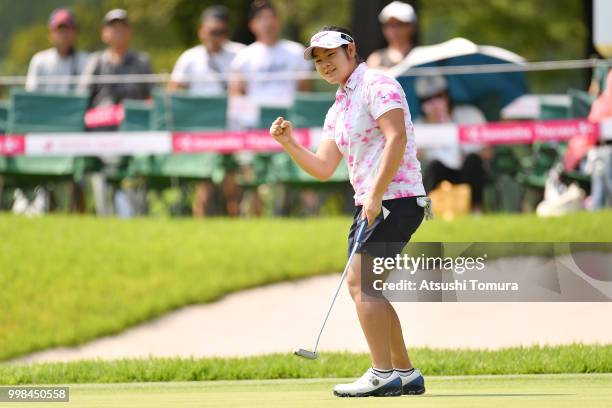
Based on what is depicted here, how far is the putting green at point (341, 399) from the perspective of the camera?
726cm

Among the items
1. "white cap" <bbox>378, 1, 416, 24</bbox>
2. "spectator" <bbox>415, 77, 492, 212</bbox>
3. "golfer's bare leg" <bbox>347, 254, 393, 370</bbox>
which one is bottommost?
"golfer's bare leg" <bbox>347, 254, 393, 370</bbox>

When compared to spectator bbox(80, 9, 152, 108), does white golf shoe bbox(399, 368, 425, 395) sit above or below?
below

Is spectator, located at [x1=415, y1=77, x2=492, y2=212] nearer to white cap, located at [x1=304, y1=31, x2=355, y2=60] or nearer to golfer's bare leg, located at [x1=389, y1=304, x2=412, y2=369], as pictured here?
golfer's bare leg, located at [x1=389, y1=304, x2=412, y2=369]

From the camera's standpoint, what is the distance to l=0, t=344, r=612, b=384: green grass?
986 cm

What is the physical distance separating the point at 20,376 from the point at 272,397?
9.25ft

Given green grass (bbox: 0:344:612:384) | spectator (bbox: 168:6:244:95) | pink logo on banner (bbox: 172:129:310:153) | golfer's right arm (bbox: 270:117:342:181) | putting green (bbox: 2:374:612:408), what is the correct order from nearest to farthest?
putting green (bbox: 2:374:612:408)
golfer's right arm (bbox: 270:117:342:181)
green grass (bbox: 0:344:612:384)
pink logo on banner (bbox: 172:129:310:153)
spectator (bbox: 168:6:244:95)

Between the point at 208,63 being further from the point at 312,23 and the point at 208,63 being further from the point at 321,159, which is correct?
the point at 312,23

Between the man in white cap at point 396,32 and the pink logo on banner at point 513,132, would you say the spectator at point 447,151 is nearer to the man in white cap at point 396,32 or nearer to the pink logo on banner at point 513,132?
the pink logo on banner at point 513,132

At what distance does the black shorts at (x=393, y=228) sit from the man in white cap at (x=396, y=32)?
733cm

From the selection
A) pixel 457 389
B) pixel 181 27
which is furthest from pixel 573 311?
pixel 181 27

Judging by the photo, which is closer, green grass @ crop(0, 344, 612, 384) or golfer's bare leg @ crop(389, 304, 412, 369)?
golfer's bare leg @ crop(389, 304, 412, 369)

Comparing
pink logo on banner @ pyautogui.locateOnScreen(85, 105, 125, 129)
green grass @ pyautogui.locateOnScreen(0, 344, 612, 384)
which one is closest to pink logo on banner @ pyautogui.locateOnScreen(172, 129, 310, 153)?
pink logo on banner @ pyautogui.locateOnScreen(85, 105, 125, 129)

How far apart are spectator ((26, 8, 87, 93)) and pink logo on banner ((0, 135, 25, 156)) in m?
0.62

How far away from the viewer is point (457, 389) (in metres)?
8.09
